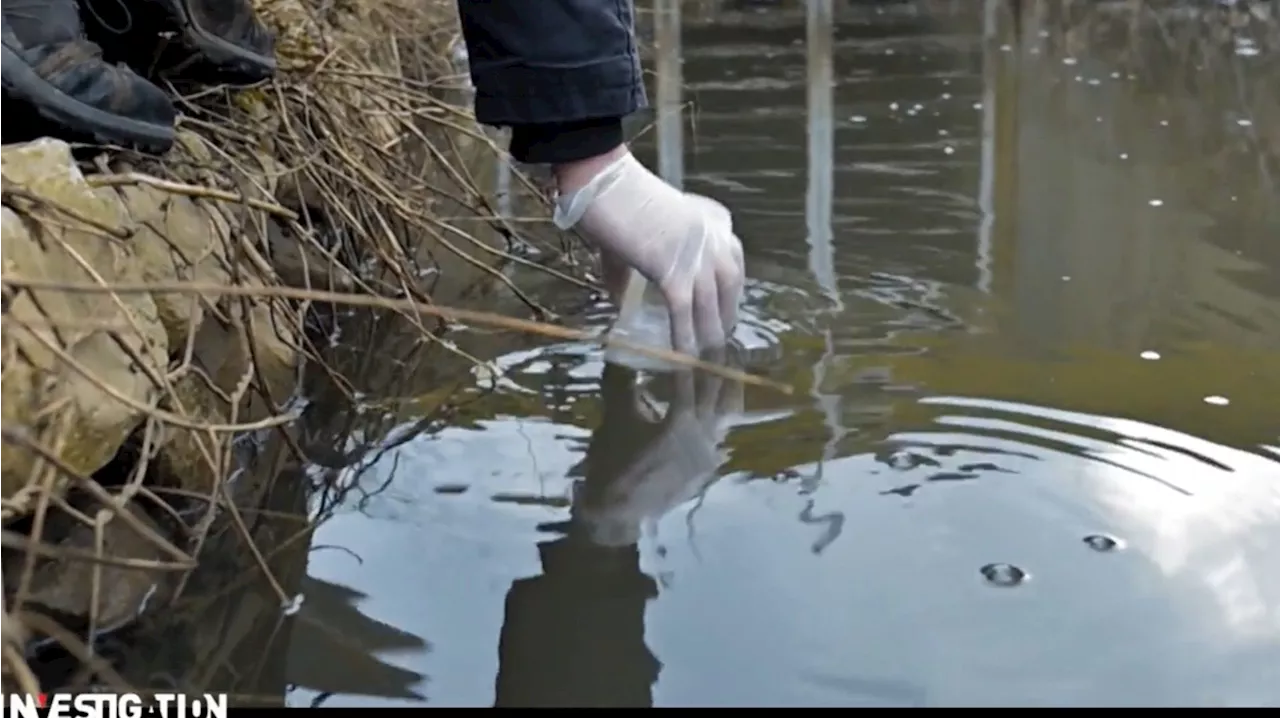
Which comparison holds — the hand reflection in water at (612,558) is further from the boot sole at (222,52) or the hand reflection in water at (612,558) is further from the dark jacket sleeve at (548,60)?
the boot sole at (222,52)

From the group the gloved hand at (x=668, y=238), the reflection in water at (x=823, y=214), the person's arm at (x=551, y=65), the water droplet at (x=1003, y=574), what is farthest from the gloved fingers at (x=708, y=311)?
the water droplet at (x=1003, y=574)

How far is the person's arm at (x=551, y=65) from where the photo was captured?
1249 millimetres

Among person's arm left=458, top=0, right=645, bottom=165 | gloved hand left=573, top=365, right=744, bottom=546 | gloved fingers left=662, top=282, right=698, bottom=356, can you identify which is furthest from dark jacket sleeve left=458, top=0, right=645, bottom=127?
gloved hand left=573, top=365, right=744, bottom=546

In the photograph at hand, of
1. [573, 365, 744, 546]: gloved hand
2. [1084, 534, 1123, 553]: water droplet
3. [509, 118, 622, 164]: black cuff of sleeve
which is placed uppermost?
[509, 118, 622, 164]: black cuff of sleeve

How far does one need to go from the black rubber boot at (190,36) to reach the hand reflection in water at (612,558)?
0.57 m

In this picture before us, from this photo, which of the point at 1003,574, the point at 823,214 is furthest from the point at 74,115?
the point at 823,214

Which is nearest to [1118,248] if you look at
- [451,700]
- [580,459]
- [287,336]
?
[580,459]

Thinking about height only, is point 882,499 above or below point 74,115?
below

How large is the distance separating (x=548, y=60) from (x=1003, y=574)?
0.57m

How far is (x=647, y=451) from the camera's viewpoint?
140 cm

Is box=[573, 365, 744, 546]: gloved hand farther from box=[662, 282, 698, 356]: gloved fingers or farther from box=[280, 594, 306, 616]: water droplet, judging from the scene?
box=[280, 594, 306, 616]: water droplet

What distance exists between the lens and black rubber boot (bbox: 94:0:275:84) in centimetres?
163

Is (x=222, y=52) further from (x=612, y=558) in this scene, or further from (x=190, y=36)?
(x=612, y=558)

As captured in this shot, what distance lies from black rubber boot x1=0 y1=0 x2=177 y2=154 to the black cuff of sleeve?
39 centimetres
